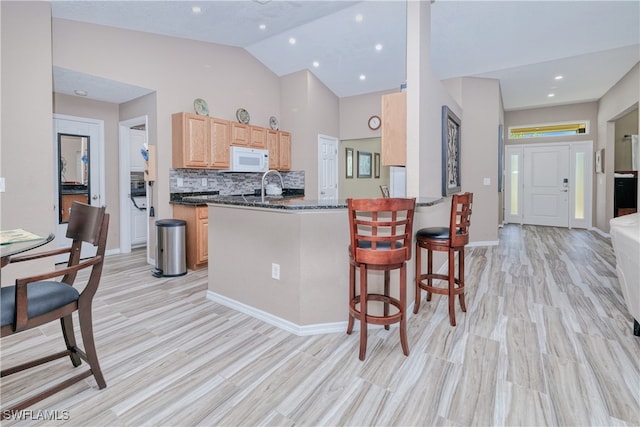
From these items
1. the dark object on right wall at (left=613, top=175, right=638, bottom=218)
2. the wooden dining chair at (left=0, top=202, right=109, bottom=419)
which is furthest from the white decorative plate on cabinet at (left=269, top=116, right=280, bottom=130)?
the dark object on right wall at (left=613, top=175, right=638, bottom=218)

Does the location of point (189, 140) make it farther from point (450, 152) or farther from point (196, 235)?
point (450, 152)

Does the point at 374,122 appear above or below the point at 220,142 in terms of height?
above

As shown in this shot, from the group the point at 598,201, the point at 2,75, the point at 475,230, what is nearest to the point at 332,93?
the point at 475,230

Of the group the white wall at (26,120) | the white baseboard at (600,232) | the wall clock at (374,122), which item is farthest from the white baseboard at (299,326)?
the white baseboard at (600,232)

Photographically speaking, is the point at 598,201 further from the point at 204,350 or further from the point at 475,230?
the point at 204,350

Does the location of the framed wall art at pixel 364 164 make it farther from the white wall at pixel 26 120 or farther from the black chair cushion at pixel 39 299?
the black chair cushion at pixel 39 299

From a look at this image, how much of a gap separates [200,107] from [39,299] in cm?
381

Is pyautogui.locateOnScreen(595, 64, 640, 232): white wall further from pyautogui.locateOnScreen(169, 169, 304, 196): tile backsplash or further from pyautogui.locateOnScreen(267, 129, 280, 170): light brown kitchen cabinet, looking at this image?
pyautogui.locateOnScreen(267, 129, 280, 170): light brown kitchen cabinet

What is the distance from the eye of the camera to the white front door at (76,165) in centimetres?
452

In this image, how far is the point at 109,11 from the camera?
357cm

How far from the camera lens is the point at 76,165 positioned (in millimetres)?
4727

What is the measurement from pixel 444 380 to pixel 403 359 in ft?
0.95

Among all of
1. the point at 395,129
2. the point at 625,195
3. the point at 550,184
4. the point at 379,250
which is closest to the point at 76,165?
the point at 395,129

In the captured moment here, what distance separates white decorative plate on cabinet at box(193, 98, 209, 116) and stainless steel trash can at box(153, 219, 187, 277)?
174 cm
